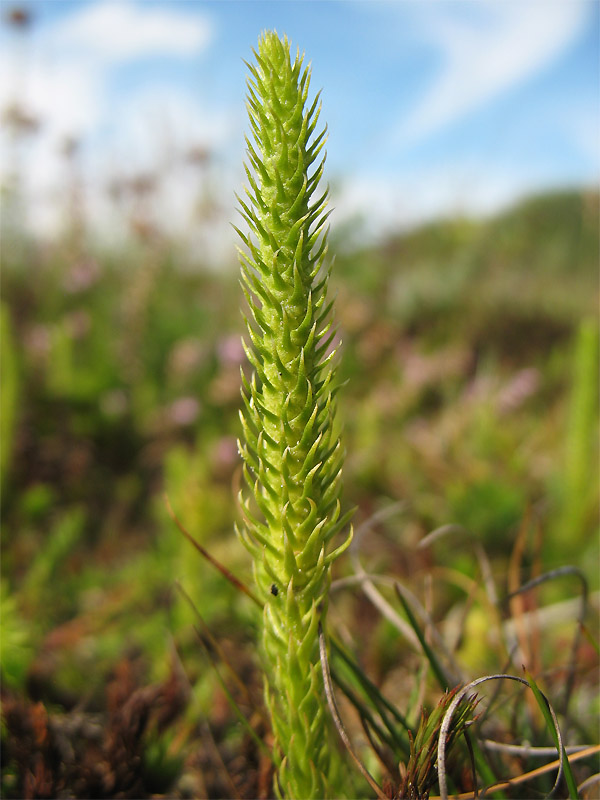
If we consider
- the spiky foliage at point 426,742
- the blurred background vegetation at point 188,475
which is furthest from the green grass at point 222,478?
the spiky foliage at point 426,742

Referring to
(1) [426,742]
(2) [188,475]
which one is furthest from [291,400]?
(2) [188,475]

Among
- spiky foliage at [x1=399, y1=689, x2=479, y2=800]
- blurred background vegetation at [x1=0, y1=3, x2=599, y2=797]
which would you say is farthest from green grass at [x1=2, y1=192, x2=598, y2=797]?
spiky foliage at [x1=399, y1=689, x2=479, y2=800]

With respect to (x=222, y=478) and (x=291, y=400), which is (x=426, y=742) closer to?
(x=291, y=400)

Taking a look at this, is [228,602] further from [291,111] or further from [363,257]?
[363,257]

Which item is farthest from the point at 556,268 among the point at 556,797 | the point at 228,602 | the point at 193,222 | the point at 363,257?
the point at 556,797

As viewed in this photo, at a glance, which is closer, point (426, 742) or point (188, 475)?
point (426, 742)

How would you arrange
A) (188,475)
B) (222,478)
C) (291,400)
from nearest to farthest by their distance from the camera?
(291,400) → (188,475) → (222,478)

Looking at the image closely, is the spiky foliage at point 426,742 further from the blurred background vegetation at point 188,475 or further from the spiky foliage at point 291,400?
the blurred background vegetation at point 188,475

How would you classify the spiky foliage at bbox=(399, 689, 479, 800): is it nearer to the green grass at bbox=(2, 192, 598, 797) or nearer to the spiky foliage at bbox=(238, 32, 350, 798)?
the spiky foliage at bbox=(238, 32, 350, 798)
